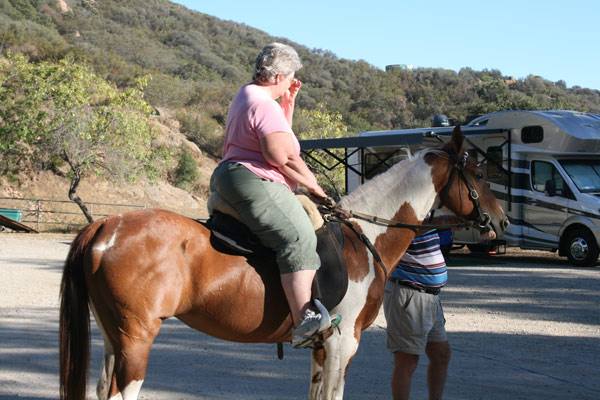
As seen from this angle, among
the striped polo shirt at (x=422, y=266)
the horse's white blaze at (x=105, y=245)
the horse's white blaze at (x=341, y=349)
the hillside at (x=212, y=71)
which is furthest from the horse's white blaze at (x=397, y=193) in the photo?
the hillside at (x=212, y=71)

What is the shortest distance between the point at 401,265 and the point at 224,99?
5526 cm

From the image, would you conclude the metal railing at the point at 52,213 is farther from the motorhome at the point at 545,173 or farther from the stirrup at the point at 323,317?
the stirrup at the point at 323,317

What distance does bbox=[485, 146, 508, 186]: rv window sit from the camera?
18203 mm

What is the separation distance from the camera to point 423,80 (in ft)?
254

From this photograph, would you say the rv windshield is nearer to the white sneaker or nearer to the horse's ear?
the horse's ear

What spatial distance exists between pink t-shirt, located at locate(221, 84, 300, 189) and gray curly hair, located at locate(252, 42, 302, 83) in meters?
0.09

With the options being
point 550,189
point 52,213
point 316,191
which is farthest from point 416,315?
point 52,213

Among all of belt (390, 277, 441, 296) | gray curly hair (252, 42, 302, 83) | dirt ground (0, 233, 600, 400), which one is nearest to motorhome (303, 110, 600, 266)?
dirt ground (0, 233, 600, 400)

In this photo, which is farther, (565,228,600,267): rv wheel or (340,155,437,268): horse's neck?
(565,228,600,267): rv wheel

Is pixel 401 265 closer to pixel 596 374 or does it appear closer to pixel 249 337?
pixel 249 337

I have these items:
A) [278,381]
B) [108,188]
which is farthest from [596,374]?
[108,188]

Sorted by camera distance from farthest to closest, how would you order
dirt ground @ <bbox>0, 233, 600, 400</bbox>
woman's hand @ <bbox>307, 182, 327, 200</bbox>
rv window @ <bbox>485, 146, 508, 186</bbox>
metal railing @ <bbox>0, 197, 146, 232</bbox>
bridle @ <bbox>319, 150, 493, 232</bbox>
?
1. metal railing @ <bbox>0, 197, 146, 232</bbox>
2. rv window @ <bbox>485, 146, 508, 186</bbox>
3. dirt ground @ <bbox>0, 233, 600, 400</bbox>
4. bridle @ <bbox>319, 150, 493, 232</bbox>
5. woman's hand @ <bbox>307, 182, 327, 200</bbox>

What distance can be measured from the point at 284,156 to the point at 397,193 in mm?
1105

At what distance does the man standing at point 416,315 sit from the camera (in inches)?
208
